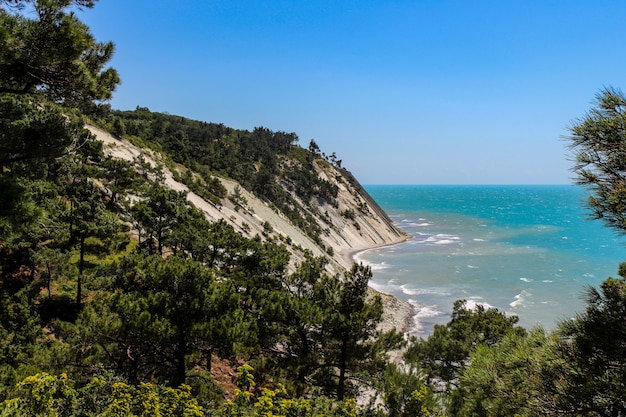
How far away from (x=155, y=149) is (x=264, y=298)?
42602 millimetres

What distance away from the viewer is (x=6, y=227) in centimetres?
857

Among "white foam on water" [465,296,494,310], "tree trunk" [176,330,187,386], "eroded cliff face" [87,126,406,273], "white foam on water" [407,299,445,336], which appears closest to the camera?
"tree trunk" [176,330,187,386]

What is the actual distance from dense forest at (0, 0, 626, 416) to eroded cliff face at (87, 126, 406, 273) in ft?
46.5

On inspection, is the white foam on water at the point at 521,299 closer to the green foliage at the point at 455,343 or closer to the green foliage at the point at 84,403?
the green foliage at the point at 455,343

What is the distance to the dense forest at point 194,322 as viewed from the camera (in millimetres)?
5555

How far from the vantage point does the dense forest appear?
18.2 ft

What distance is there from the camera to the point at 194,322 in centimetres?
1145

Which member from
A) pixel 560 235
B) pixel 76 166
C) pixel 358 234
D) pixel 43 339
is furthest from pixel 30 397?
pixel 560 235

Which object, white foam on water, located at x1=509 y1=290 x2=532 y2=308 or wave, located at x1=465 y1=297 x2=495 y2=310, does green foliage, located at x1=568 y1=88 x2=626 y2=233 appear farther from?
white foam on water, located at x1=509 y1=290 x2=532 y2=308

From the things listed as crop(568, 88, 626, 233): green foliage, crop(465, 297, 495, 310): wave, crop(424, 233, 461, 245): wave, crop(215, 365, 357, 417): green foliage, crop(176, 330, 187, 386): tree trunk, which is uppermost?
crop(568, 88, 626, 233): green foliage

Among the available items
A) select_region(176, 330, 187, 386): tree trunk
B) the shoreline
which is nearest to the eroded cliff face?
the shoreline

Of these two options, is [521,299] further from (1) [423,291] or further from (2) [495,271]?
(2) [495,271]

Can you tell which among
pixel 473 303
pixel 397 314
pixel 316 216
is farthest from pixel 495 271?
pixel 316 216

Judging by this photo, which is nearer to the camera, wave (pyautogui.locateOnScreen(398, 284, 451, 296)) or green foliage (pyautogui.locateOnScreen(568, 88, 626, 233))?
green foliage (pyautogui.locateOnScreen(568, 88, 626, 233))
